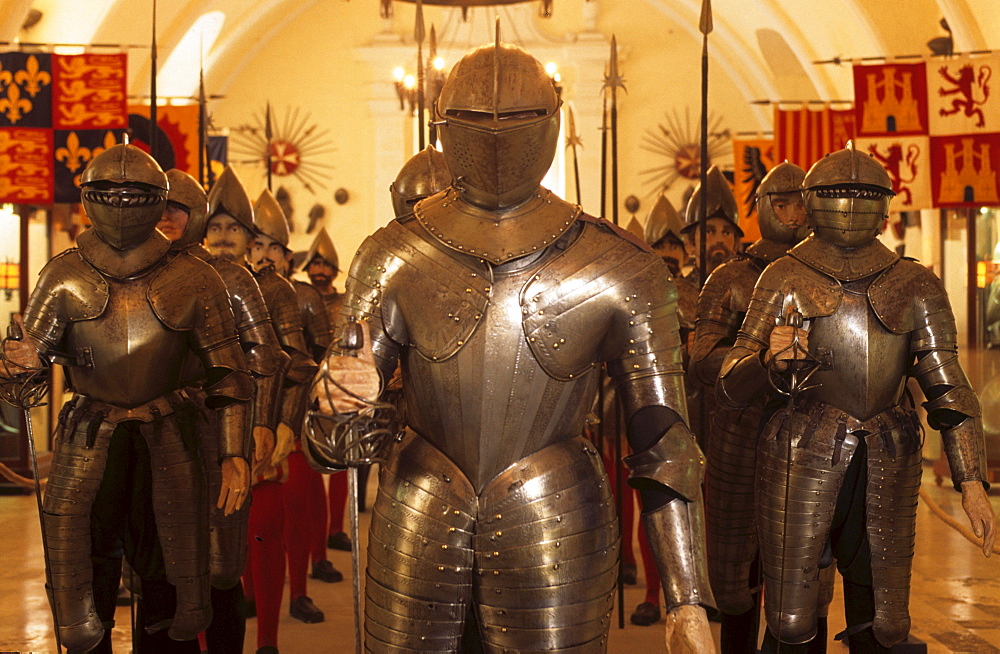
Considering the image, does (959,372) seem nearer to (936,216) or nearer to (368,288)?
(368,288)

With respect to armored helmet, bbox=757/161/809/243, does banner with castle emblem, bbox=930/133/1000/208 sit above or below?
above

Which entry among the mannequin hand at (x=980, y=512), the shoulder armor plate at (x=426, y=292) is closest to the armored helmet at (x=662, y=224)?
the mannequin hand at (x=980, y=512)

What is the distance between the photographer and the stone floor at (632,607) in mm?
5258

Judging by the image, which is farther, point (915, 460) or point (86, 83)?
Result: point (86, 83)

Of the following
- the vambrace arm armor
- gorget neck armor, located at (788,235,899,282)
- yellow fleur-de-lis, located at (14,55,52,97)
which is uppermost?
yellow fleur-de-lis, located at (14,55,52,97)

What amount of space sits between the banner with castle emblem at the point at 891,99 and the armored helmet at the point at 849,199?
647cm

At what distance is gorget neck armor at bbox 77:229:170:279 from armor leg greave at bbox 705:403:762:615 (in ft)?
6.92

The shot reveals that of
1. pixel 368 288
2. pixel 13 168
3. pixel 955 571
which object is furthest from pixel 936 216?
pixel 368 288

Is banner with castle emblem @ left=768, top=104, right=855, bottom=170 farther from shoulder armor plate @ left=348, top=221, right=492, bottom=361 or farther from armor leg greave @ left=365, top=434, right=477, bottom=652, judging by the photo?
armor leg greave @ left=365, top=434, right=477, bottom=652

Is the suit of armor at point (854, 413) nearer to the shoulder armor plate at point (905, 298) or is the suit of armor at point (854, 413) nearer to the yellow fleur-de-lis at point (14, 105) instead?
the shoulder armor plate at point (905, 298)

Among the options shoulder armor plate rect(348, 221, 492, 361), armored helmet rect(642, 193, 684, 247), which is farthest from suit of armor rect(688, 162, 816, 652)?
armored helmet rect(642, 193, 684, 247)

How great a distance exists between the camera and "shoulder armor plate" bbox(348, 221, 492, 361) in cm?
257

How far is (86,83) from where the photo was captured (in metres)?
9.25

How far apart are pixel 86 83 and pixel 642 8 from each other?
10660 millimetres
